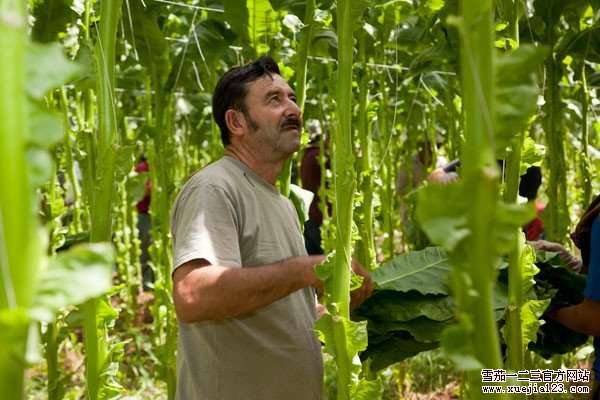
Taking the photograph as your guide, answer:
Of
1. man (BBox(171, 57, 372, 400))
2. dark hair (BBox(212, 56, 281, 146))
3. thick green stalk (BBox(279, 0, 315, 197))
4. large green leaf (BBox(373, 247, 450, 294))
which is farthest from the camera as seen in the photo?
thick green stalk (BBox(279, 0, 315, 197))

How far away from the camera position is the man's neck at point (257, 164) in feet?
7.23

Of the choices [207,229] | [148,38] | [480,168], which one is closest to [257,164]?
[207,229]

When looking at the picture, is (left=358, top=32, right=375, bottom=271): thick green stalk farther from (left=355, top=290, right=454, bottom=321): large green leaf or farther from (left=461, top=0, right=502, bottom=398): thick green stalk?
(left=461, top=0, right=502, bottom=398): thick green stalk

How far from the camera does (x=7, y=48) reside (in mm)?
647

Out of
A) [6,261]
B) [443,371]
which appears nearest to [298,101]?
[6,261]

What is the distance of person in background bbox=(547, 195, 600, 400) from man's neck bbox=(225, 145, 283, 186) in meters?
0.98

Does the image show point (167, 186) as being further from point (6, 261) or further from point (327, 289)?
point (6, 261)

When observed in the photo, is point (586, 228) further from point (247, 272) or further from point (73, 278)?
point (73, 278)

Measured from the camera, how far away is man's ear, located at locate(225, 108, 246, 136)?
87.5 inches

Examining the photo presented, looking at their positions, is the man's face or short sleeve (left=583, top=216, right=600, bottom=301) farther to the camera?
the man's face

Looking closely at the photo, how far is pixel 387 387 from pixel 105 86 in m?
2.87

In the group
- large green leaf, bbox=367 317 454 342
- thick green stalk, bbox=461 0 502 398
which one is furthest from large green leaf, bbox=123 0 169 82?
thick green stalk, bbox=461 0 502 398

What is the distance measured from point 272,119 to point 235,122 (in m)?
0.13

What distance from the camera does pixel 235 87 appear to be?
2.31 m
